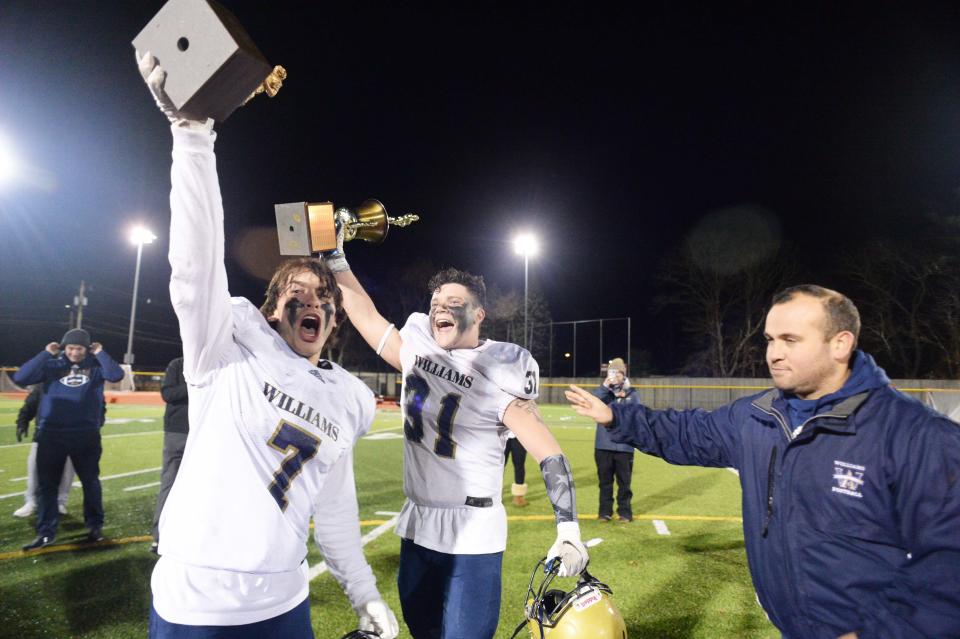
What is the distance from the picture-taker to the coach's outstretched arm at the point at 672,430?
3242mm

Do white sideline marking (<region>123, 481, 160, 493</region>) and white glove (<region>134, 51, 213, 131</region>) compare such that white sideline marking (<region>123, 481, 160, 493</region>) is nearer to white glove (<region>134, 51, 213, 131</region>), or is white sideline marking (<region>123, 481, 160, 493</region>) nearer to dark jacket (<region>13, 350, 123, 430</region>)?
dark jacket (<region>13, 350, 123, 430</region>)

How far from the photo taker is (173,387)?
6414 millimetres

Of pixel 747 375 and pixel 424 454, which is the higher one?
pixel 424 454

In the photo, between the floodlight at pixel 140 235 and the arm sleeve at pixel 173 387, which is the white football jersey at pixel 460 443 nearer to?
the arm sleeve at pixel 173 387

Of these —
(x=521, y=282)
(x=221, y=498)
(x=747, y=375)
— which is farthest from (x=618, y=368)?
(x=521, y=282)

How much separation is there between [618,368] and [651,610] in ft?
13.8

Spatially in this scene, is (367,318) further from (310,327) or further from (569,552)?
(569,552)

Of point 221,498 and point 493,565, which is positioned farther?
point 493,565

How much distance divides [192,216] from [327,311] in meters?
0.80

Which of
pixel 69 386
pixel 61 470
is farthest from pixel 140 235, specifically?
pixel 61 470

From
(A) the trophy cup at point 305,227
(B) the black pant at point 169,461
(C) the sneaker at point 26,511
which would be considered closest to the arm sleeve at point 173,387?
(B) the black pant at point 169,461

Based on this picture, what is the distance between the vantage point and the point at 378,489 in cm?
1032

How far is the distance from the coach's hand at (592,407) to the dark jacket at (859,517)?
779mm

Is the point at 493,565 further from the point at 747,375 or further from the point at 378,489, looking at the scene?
the point at 747,375
